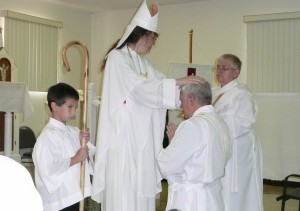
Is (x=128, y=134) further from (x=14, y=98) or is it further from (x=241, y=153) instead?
(x=14, y=98)

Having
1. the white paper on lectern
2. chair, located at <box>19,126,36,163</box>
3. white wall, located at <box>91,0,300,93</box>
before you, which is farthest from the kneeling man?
white wall, located at <box>91,0,300,93</box>

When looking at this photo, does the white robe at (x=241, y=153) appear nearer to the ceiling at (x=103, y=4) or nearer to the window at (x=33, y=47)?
the ceiling at (x=103, y=4)

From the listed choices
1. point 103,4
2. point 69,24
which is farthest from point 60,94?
point 69,24

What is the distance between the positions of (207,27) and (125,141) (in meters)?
6.53

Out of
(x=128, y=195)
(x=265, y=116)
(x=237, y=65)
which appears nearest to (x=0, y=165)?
(x=128, y=195)

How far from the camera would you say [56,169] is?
→ 275 centimetres

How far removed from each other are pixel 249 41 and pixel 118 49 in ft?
19.6

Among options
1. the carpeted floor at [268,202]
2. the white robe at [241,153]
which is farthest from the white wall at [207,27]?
the white robe at [241,153]

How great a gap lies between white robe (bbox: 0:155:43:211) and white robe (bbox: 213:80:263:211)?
3.66 meters

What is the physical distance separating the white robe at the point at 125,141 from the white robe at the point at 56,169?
0.66 feet

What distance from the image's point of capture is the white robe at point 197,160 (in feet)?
8.80

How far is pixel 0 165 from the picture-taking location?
786mm

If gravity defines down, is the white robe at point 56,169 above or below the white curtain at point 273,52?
below

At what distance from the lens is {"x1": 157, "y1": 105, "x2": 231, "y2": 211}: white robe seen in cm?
268
